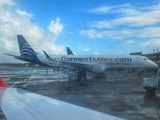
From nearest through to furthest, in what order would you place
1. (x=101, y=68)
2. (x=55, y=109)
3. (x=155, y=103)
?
(x=55, y=109) < (x=155, y=103) < (x=101, y=68)

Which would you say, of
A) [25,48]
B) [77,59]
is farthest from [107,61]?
[25,48]

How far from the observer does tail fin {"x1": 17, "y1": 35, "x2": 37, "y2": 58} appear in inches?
1202

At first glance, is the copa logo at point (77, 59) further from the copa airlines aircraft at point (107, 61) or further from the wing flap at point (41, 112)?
the wing flap at point (41, 112)

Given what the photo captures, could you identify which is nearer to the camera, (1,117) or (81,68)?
(1,117)

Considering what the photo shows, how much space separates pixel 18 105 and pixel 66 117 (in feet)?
4.54

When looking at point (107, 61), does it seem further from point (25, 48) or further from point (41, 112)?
point (41, 112)

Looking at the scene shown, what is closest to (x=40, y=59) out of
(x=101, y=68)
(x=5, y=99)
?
(x=101, y=68)

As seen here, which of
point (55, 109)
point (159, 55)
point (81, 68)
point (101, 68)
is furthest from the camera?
point (159, 55)

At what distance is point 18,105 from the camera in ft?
13.3

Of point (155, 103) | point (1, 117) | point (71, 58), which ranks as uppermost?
point (71, 58)

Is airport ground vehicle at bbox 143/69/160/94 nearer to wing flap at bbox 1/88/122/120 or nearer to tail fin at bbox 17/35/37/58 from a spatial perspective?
wing flap at bbox 1/88/122/120

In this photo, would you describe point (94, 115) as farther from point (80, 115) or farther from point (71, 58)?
point (71, 58)

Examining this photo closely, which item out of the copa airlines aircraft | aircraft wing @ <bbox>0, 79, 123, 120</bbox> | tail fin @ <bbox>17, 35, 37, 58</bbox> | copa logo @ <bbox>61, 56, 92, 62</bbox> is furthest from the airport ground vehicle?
tail fin @ <bbox>17, 35, 37, 58</bbox>

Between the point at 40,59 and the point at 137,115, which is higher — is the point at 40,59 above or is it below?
above
